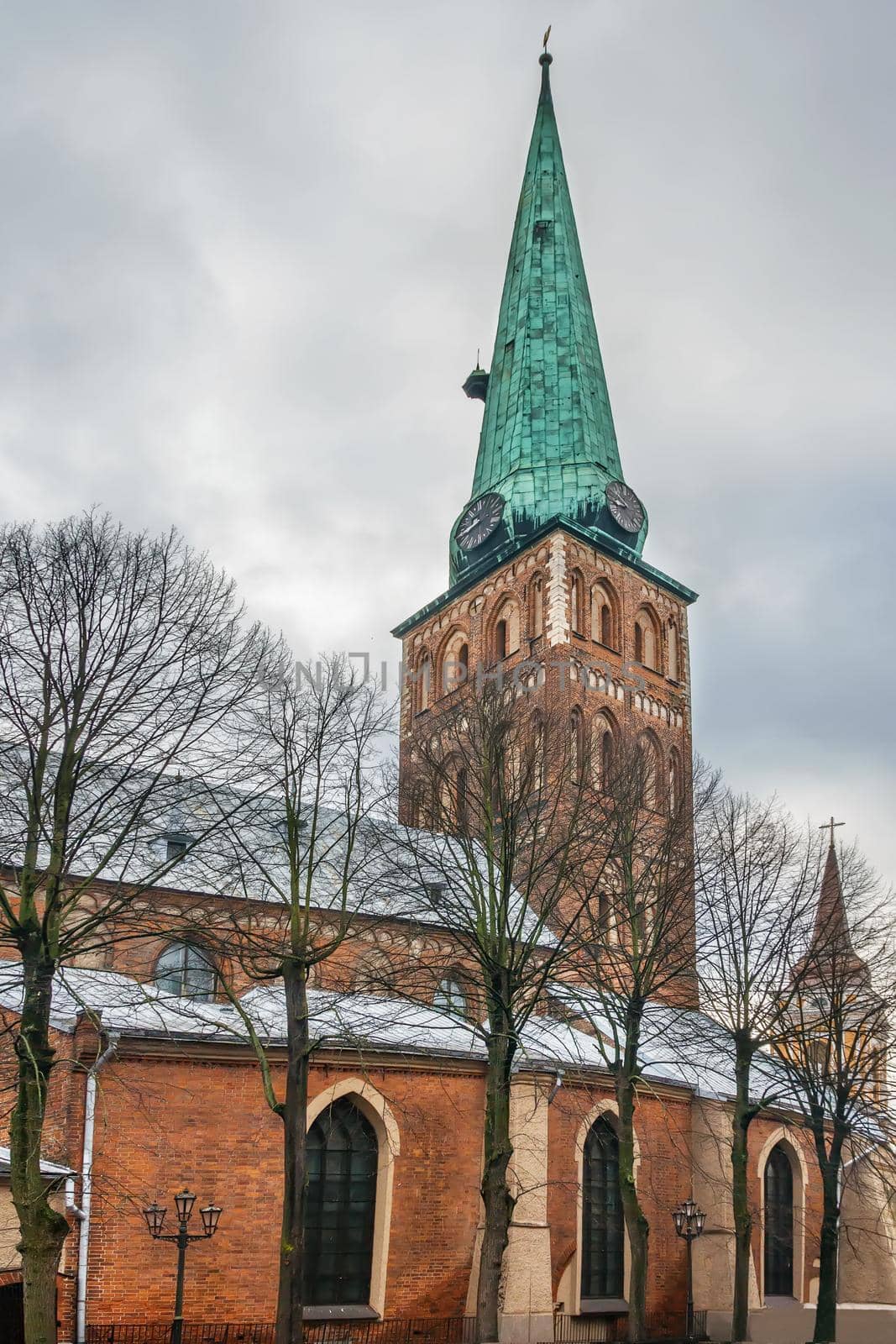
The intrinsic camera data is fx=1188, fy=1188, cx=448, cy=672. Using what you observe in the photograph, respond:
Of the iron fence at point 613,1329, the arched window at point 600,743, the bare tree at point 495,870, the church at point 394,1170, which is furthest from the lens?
the arched window at point 600,743

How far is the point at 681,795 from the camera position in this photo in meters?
26.9

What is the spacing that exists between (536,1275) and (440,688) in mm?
26967

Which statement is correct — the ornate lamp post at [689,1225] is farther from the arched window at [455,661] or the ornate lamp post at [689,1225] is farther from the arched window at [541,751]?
the arched window at [455,661]

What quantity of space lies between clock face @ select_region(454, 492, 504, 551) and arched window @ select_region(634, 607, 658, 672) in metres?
6.54

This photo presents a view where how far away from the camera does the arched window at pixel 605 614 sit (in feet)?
140

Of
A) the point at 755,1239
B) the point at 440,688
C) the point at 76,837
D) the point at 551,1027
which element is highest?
the point at 440,688

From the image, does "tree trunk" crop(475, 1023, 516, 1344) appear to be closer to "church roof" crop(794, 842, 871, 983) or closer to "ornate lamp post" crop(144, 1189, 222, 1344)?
"ornate lamp post" crop(144, 1189, 222, 1344)

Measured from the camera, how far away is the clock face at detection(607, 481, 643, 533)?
44.4 metres

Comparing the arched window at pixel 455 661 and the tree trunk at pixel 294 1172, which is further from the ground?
the arched window at pixel 455 661

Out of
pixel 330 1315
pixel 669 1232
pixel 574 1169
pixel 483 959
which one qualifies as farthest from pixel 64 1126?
pixel 669 1232

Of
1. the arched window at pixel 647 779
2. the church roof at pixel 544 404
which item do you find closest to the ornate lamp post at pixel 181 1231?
the arched window at pixel 647 779

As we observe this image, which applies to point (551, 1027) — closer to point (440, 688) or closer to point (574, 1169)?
point (574, 1169)

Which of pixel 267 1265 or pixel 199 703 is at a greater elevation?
pixel 199 703

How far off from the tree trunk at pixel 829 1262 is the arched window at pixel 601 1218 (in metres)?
4.12
